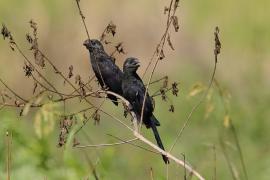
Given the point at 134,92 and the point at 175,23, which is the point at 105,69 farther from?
the point at 175,23

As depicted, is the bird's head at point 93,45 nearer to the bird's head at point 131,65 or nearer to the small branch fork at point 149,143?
the bird's head at point 131,65

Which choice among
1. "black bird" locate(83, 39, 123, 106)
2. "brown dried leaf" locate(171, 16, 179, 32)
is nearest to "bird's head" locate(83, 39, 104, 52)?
"black bird" locate(83, 39, 123, 106)

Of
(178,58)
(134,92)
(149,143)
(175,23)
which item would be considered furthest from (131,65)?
(178,58)

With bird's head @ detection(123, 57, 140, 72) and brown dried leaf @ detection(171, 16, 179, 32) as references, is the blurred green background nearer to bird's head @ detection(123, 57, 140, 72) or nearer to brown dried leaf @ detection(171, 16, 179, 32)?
bird's head @ detection(123, 57, 140, 72)

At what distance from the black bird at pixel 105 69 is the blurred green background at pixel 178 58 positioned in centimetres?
333

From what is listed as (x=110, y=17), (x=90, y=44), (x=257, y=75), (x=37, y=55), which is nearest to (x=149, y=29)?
(x=110, y=17)

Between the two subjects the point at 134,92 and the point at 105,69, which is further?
the point at 105,69

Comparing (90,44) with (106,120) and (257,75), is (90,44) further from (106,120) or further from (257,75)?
(106,120)

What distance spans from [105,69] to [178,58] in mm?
7019

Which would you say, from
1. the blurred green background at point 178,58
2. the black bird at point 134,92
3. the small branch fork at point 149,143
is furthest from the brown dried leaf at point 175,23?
the blurred green background at point 178,58

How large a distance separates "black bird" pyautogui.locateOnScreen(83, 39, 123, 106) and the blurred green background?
3.33 metres

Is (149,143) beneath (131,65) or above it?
beneath

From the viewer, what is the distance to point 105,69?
589 cm

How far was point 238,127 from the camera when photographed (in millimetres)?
10047
